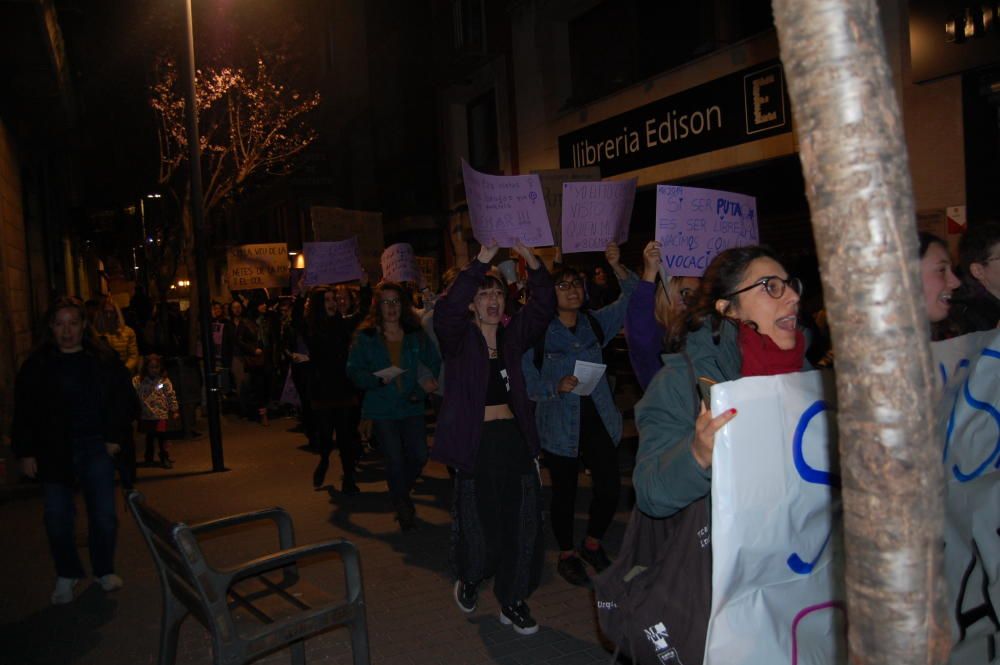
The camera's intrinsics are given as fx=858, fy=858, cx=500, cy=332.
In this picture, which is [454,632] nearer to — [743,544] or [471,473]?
[471,473]

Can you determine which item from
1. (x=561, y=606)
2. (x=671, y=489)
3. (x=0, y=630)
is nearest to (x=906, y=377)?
(x=671, y=489)

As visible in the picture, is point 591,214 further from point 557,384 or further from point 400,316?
point 400,316

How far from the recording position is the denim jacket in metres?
5.49

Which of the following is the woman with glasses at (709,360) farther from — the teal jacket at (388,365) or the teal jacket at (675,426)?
the teal jacket at (388,365)

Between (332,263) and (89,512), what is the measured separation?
217 inches

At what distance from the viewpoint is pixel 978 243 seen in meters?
4.45

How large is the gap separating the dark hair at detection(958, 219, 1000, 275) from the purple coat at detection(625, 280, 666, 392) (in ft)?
5.31

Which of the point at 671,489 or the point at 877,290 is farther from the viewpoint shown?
the point at 671,489

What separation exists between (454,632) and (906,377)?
4.06 m

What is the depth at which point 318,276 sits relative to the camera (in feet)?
35.9

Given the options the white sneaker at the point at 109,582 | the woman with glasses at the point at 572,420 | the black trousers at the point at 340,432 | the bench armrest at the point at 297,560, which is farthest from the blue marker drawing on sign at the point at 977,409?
the black trousers at the point at 340,432

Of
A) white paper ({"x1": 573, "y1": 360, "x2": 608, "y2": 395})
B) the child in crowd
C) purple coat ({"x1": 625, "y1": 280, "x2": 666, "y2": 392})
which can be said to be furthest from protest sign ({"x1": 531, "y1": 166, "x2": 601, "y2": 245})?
the child in crowd

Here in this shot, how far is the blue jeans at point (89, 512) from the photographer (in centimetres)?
579

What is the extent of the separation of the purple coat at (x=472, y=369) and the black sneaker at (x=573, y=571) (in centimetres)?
108
